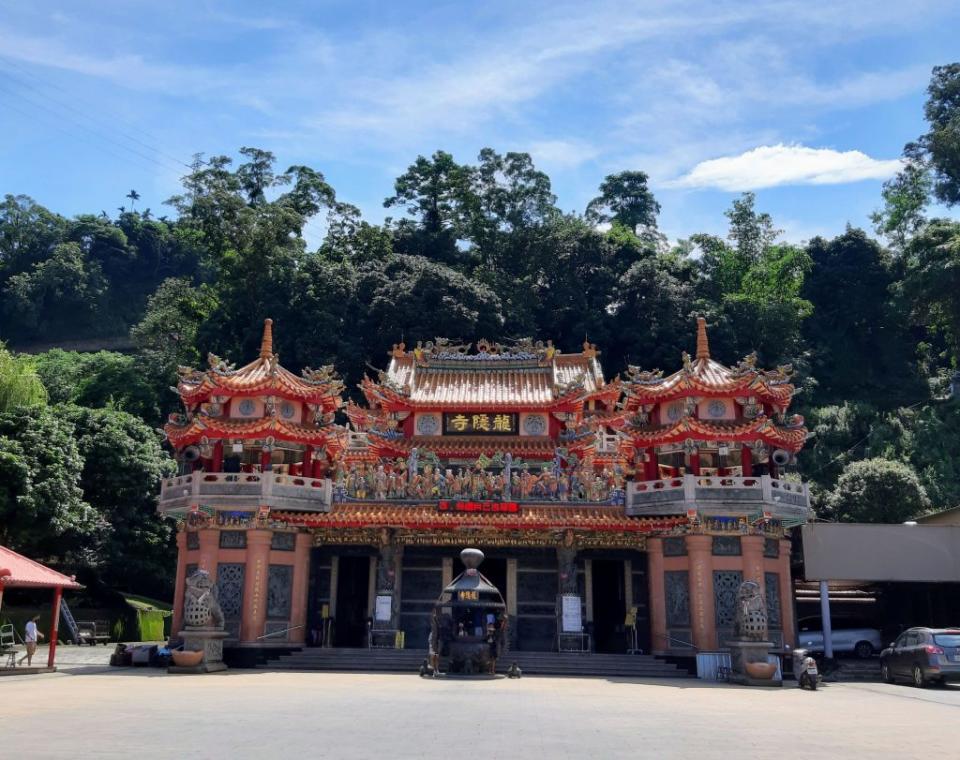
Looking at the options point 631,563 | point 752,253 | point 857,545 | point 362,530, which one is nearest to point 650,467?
point 631,563

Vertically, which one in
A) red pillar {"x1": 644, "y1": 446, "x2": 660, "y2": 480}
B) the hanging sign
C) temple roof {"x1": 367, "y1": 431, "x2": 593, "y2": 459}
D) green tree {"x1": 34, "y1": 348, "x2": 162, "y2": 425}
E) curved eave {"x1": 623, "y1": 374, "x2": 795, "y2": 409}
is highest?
green tree {"x1": 34, "y1": 348, "x2": 162, "y2": 425}

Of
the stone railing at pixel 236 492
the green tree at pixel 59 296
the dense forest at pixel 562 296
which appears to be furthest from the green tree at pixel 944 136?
the green tree at pixel 59 296

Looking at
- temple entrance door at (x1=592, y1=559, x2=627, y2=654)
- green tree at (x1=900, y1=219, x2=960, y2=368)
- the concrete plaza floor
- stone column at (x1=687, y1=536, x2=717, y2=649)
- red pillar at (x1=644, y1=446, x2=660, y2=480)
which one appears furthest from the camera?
green tree at (x1=900, y1=219, x2=960, y2=368)

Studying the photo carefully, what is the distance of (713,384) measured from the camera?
2709cm

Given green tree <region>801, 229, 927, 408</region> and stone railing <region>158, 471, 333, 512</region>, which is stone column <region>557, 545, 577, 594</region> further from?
green tree <region>801, 229, 927, 408</region>

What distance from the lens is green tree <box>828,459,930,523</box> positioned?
38.3m

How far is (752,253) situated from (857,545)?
1620 inches

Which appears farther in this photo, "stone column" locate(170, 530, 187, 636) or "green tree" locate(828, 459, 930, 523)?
"green tree" locate(828, 459, 930, 523)

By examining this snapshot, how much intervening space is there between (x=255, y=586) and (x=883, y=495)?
29.1 metres

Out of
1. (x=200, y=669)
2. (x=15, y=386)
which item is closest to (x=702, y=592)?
(x=200, y=669)

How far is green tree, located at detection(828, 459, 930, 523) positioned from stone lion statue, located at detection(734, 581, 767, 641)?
769 inches

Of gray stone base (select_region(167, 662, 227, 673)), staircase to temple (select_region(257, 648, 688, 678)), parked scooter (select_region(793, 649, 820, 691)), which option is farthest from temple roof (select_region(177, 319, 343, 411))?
parked scooter (select_region(793, 649, 820, 691))

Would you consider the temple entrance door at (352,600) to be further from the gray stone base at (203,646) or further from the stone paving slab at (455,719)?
the stone paving slab at (455,719)

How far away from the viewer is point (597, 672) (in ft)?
77.5
